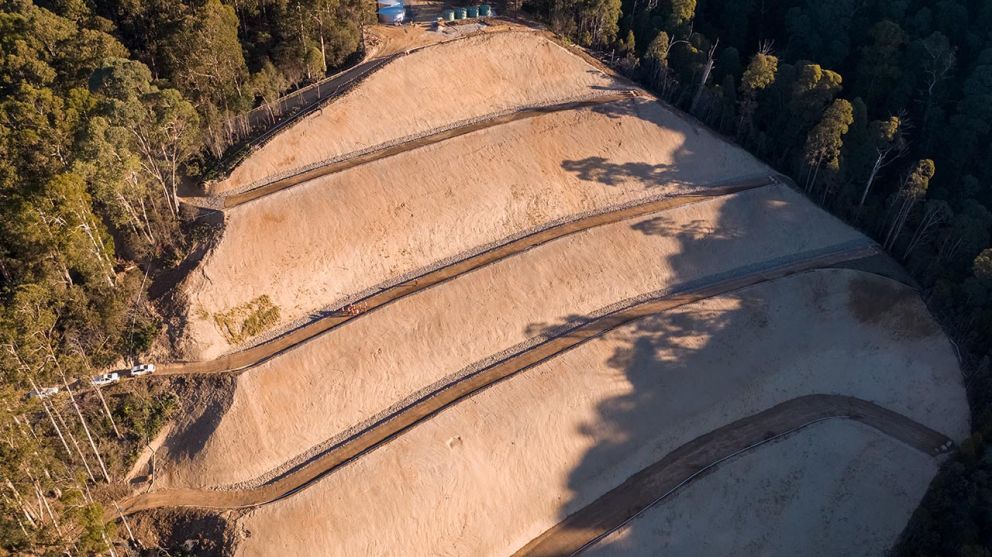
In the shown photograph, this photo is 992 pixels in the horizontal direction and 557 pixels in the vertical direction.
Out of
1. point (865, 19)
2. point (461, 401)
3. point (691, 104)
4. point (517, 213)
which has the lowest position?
point (461, 401)

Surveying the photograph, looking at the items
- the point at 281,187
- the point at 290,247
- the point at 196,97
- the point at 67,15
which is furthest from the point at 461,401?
the point at 67,15

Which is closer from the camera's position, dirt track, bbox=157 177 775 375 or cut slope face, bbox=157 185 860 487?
cut slope face, bbox=157 185 860 487

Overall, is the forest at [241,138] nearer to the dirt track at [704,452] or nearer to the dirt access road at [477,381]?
the dirt access road at [477,381]

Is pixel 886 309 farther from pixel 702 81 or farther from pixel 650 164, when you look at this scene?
pixel 702 81

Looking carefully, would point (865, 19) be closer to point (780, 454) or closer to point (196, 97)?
point (780, 454)

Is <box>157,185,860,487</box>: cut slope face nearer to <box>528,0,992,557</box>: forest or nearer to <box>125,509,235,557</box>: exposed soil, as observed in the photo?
<box>125,509,235,557</box>: exposed soil

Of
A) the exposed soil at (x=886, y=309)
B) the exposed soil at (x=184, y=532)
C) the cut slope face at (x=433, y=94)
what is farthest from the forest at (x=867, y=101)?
the exposed soil at (x=184, y=532)

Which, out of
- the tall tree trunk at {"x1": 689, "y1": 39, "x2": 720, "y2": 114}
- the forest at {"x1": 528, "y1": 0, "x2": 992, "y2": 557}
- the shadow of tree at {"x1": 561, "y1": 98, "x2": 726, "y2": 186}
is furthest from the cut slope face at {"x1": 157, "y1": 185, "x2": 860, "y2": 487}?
the tall tree trunk at {"x1": 689, "y1": 39, "x2": 720, "y2": 114}
